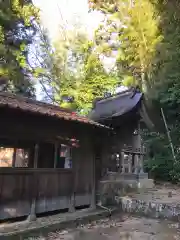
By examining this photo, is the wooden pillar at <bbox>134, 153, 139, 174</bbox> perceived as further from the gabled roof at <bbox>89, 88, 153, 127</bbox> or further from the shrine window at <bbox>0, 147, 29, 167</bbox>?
the shrine window at <bbox>0, 147, 29, 167</bbox>

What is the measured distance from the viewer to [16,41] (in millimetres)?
20672

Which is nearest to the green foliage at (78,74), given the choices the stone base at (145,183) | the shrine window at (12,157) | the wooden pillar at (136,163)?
the wooden pillar at (136,163)

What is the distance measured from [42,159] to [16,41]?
15.0 meters

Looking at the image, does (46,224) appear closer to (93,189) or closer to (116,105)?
(93,189)

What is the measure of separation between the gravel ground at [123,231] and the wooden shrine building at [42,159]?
0.98m

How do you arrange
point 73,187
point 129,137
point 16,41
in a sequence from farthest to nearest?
point 16,41 → point 129,137 → point 73,187

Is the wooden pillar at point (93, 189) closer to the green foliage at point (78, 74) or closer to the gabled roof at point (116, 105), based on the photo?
the gabled roof at point (116, 105)

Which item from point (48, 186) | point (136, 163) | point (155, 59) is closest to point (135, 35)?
point (155, 59)

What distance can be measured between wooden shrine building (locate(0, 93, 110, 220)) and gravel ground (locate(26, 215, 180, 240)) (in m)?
0.98

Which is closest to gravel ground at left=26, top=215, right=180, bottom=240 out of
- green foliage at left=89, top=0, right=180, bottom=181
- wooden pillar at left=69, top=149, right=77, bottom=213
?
wooden pillar at left=69, top=149, right=77, bottom=213

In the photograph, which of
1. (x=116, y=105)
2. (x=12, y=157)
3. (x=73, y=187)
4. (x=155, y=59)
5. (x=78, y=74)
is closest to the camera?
(x=12, y=157)

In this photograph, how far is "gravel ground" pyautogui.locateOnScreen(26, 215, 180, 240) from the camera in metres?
6.27

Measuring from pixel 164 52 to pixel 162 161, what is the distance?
22.3 ft

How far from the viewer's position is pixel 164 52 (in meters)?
16.2
